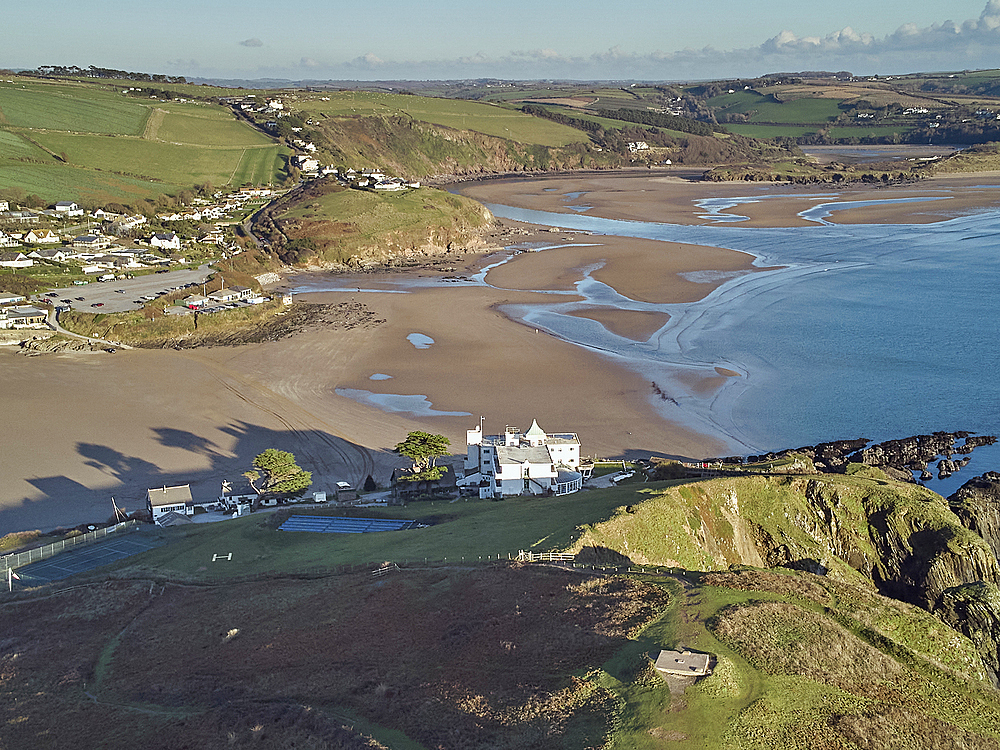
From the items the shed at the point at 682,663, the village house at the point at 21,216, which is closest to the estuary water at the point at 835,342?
the shed at the point at 682,663

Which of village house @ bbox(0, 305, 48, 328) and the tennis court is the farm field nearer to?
village house @ bbox(0, 305, 48, 328)

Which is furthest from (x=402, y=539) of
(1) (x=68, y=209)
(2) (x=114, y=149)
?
(2) (x=114, y=149)

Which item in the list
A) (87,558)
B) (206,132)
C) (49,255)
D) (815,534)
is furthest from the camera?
(206,132)

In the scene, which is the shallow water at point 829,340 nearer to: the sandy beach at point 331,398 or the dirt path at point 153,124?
the sandy beach at point 331,398

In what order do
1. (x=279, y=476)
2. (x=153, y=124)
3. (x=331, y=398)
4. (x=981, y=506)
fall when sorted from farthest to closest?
(x=153, y=124) → (x=331, y=398) → (x=279, y=476) → (x=981, y=506)

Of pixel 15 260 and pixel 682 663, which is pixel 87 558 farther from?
pixel 15 260

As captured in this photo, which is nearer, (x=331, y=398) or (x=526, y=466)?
(x=526, y=466)
